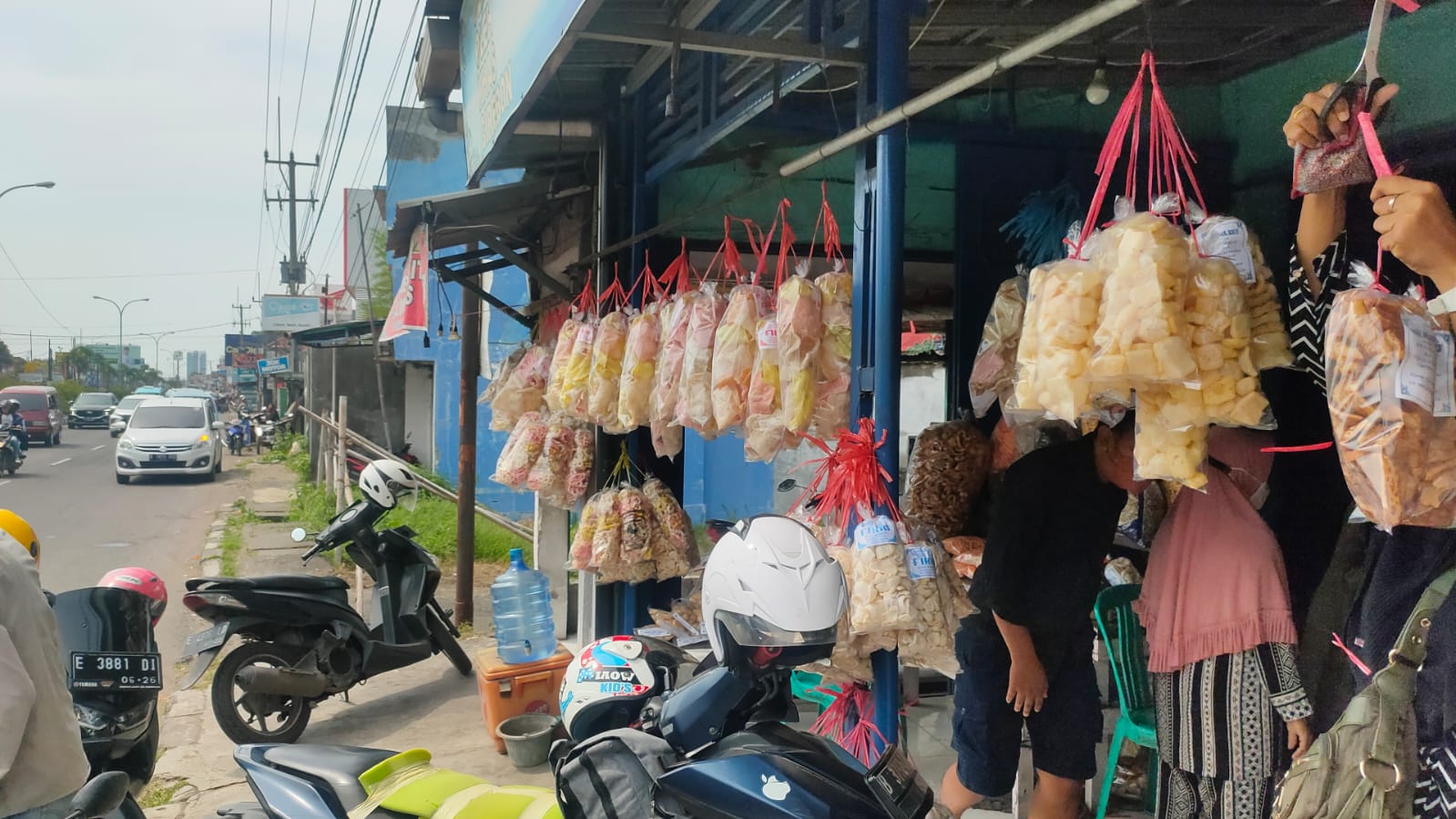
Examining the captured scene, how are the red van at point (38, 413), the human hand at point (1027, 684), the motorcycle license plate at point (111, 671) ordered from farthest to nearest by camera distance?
the red van at point (38, 413) < the motorcycle license plate at point (111, 671) < the human hand at point (1027, 684)

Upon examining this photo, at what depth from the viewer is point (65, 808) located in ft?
7.44

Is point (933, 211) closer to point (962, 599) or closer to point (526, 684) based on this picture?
point (962, 599)

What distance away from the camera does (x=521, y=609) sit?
5.56m

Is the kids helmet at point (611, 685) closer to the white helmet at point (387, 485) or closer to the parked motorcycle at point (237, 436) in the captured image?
the white helmet at point (387, 485)

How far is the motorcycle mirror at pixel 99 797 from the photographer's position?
2.20m

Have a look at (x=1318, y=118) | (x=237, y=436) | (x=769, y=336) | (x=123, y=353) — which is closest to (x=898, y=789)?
(x=1318, y=118)

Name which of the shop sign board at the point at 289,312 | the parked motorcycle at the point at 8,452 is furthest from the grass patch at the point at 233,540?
the shop sign board at the point at 289,312

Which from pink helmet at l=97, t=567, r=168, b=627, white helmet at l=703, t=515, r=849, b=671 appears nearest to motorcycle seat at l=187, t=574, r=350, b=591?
pink helmet at l=97, t=567, r=168, b=627

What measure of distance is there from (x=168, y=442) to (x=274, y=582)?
15.1 m

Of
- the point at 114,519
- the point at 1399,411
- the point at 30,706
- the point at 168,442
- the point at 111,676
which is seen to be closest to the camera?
the point at 1399,411

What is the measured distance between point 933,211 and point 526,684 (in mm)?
3223

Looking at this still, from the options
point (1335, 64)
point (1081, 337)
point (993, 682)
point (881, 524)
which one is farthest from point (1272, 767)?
point (1335, 64)

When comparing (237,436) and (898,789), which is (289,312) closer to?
(237,436)

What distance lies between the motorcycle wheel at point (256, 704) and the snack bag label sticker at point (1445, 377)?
5074 millimetres
